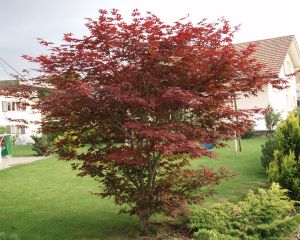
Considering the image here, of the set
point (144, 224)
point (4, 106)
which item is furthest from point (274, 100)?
point (4, 106)

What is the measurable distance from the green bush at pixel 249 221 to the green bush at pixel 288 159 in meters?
2.05

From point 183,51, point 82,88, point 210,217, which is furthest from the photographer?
point 210,217

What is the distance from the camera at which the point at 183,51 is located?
5.16 m

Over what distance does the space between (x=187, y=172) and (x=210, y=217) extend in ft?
2.53

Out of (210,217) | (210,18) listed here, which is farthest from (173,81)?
(210,217)

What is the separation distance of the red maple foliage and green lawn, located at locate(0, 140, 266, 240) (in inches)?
36.8

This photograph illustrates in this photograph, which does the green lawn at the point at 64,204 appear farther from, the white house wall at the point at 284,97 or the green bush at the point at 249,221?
the white house wall at the point at 284,97

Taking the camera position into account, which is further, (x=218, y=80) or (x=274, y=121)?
(x=274, y=121)

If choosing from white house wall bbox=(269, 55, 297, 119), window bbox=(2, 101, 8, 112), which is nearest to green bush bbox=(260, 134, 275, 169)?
white house wall bbox=(269, 55, 297, 119)

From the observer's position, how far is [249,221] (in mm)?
5684

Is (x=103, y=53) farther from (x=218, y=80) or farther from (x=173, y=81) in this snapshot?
(x=218, y=80)

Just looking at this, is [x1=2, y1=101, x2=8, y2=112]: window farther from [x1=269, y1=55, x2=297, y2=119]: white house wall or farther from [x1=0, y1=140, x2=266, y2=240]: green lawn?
[x1=0, y1=140, x2=266, y2=240]: green lawn

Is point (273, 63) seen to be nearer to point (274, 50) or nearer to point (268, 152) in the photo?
point (274, 50)

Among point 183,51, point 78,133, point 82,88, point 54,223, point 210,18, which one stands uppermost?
point 210,18
